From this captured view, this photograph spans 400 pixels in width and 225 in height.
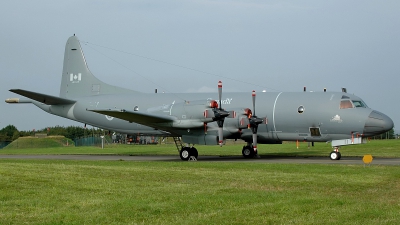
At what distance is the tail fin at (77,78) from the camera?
1356 inches

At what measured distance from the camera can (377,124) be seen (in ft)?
84.4

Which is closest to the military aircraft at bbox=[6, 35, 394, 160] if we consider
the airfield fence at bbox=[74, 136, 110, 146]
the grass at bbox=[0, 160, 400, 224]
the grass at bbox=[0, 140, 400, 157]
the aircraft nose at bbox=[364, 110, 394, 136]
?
the aircraft nose at bbox=[364, 110, 394, 136]

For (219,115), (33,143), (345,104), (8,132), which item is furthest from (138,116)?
(8,132)

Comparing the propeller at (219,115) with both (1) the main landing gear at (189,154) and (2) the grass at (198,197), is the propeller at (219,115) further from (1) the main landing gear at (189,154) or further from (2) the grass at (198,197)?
(2) the grass at (198,197)

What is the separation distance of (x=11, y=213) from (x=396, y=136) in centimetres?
8932

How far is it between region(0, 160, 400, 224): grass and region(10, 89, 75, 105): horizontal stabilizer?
1096 cm

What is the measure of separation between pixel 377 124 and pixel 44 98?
18.9 meters

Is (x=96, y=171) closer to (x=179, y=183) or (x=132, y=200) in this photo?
(x=179, y=183)

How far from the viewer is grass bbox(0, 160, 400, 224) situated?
984 centimetres

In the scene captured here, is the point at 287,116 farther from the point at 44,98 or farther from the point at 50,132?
the point at 50,132

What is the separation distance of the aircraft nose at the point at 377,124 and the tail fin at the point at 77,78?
15821 mm

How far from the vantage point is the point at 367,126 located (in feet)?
85.0

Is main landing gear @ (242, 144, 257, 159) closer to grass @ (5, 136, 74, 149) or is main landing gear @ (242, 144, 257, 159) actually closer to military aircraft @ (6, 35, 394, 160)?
military aircraft @ (6, 35, 394, 160)

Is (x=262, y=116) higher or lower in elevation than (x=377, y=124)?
higher
